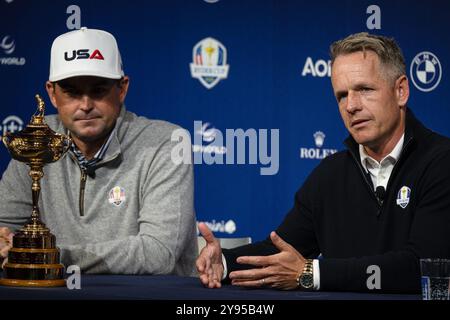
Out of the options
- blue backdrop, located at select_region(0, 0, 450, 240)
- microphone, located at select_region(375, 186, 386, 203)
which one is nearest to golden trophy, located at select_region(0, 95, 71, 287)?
microphone, located at select_region(375, 186, 386, 203)

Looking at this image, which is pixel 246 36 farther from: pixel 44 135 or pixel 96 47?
pixel 44 135

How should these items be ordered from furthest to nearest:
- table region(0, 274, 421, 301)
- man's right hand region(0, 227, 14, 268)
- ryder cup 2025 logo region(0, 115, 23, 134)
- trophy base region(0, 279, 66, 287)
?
ryder cup 2025 logo region(0, 115, 23, 134) → man's right hand region(0, 227, 14, 268) → trophy base region(0, 279, 66, 287) → table region(0, 274, 421, 301)

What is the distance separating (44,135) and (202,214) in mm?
3029

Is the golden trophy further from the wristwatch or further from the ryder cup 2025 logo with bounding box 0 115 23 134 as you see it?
the ryder cup 2025 logo with bounding box 0 115 23 134

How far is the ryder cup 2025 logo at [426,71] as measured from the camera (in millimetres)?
5496

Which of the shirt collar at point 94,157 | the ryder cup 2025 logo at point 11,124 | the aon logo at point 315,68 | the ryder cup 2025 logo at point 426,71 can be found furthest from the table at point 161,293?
the ryder cup 2025 logo at point 426,71

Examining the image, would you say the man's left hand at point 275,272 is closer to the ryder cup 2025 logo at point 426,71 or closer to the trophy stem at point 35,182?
the trophy stem at point 35,182

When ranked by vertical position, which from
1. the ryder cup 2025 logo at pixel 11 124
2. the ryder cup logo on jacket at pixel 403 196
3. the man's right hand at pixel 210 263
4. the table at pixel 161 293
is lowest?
the table at pixel 161 293

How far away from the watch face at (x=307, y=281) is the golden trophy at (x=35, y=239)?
689 mm

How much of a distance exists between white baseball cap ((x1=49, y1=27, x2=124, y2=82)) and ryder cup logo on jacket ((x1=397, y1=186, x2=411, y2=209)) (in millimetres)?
1160

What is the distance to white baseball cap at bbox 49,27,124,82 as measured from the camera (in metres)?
3.08

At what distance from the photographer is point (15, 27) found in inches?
217

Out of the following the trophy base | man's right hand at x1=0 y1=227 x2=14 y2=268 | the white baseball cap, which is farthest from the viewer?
the white baseball cap
